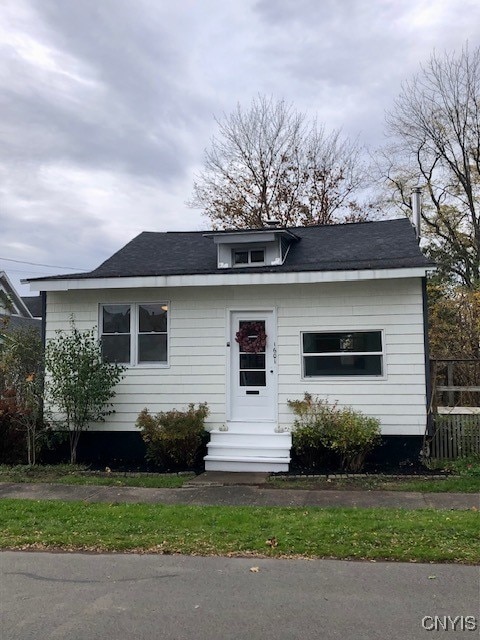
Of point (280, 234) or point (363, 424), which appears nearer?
point (363, 424)

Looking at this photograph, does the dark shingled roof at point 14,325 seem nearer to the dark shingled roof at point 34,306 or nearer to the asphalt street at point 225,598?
the dark shingled roof at point 34,306

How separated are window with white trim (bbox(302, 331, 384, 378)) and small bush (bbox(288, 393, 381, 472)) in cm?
58

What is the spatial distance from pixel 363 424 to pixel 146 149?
1307cm

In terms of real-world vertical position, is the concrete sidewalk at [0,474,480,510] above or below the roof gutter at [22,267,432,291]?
below

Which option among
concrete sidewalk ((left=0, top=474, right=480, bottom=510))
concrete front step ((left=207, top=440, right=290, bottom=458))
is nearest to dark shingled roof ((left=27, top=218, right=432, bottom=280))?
concrete front step ((left=207, top=440, right=290, bottom=458))

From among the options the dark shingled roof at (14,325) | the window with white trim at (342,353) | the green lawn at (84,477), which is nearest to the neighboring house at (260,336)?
the window with white trim at (342,353)

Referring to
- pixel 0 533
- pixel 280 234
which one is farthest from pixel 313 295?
pixel 0 533

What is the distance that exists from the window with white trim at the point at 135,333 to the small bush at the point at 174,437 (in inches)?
46.9

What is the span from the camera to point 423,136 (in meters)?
26.8

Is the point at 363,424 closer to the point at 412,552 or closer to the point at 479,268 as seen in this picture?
the point at 412,552

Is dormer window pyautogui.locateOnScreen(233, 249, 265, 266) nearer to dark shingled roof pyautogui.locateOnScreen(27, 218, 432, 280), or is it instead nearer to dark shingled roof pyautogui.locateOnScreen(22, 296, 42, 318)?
dark shingled roof pyautogui.locateOnScreen(27, 218, 432, 280)

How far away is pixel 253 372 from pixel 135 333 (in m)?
2.39

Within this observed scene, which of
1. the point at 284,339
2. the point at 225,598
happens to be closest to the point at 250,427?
the point at 284,339

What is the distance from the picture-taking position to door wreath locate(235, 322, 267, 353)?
32.3 ft
